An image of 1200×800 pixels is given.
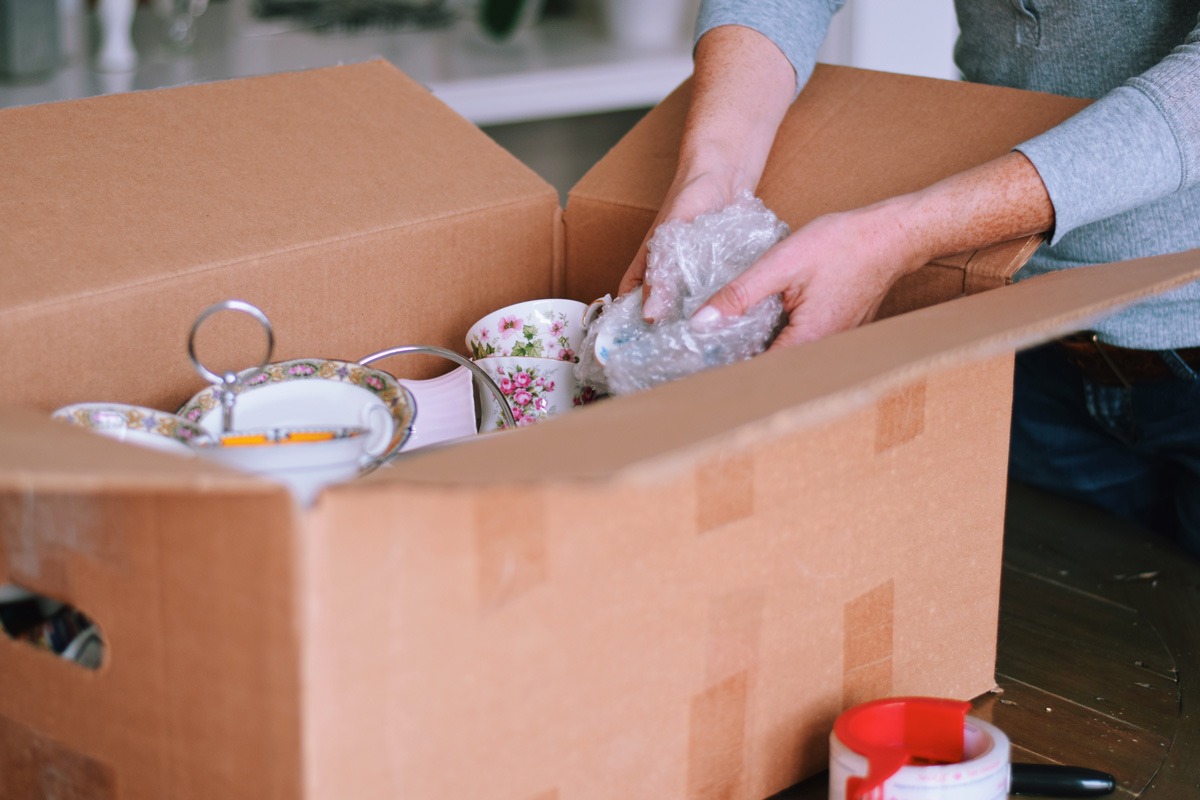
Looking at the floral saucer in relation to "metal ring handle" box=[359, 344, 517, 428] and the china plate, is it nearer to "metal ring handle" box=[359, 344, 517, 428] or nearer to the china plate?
the china plate

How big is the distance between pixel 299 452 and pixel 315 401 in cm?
12

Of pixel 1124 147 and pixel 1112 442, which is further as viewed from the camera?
pixel 1112 442

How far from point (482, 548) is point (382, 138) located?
1.59 ft

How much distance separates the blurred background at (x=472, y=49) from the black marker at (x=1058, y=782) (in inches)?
A: 50.2

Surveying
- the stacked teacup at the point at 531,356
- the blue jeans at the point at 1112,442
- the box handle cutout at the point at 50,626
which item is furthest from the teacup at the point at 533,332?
the blue jeans at the point at 1112,442

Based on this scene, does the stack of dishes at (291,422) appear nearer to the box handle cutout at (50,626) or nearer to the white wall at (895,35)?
the box handle cutout at (50,626)

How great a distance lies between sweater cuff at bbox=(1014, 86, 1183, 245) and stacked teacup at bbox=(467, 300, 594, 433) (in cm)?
29

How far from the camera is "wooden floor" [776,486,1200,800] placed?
0.56 meters

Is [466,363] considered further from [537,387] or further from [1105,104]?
[1105,104]

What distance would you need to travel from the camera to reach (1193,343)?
32.0 inches

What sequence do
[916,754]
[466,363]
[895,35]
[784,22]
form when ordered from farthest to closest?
1. [895,35]
2. [784,22]
3. [466,363]
4. [916,754]

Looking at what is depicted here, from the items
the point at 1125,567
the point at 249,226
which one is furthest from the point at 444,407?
the point at 1125,567

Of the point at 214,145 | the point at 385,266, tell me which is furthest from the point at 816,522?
the point at 214,145

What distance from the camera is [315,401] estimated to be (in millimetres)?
632
